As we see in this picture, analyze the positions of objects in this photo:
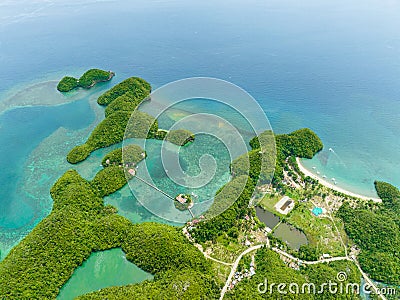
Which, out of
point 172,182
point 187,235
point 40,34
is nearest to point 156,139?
point 172,182

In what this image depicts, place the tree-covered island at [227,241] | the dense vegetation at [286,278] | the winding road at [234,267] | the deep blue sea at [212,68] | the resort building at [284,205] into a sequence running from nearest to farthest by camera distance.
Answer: the dense vegetation at [286,278] < the tree-covered island at [227,241] < the winding road at [234,267] < the resort building at [284,205] < the deep blue sea at [212,68]

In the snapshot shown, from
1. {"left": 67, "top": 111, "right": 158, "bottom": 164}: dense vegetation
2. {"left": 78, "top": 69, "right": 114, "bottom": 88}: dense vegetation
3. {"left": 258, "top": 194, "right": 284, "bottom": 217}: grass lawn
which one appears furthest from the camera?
{"left": 78, "top": 69, "right": 114, "bottom": 88}: dense vegetation

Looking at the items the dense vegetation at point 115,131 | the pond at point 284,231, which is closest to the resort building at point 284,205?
the pond at point 284,231

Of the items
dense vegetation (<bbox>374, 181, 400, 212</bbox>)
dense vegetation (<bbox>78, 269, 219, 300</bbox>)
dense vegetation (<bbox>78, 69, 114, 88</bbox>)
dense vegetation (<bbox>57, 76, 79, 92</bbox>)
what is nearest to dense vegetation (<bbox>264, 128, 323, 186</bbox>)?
dense vegetation (<bbox>374, 181, 400, 212</bbox>)

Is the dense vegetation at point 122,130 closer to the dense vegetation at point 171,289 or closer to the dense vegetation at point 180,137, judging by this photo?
the dense vegetation at point 180,137

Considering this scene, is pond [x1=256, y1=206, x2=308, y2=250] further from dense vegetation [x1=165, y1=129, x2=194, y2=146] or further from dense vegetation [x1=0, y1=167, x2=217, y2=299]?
dense vegetation [x1=165, y1=129, x2=194, y2=146]

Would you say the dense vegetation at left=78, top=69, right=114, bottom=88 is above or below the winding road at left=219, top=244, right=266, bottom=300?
above
